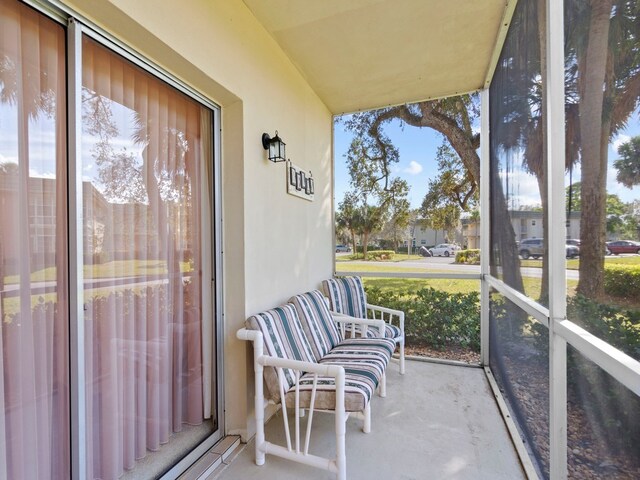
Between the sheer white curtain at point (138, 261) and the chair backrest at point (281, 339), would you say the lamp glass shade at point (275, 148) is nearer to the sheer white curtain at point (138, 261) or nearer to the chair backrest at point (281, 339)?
the sheer white curtain at point (138, 261)

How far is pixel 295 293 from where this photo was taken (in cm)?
292

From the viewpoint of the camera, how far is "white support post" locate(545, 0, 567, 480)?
140cm

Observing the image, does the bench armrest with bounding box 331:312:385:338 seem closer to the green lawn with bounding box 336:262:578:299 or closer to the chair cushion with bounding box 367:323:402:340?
the chair cushion with bounding box 367:323:402:340

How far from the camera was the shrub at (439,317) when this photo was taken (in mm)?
3656

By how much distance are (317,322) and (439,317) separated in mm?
1922

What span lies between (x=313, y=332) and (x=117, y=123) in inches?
73.5

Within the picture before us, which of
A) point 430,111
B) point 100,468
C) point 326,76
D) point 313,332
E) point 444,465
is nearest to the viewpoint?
point 100,468

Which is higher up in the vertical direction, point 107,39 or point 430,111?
point 430,111

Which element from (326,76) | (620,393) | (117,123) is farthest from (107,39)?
(620,393)

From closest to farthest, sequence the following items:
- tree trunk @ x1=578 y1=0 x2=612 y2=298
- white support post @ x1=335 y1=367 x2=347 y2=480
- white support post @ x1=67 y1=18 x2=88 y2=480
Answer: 1. tree trunk @ x1=578 y1=0 x2=612 y2=298
2. white support post @ x1=67 y1=18 x2=88 y2=480
3. white support post @ x1=335 y1=367 x2=347 y2=480

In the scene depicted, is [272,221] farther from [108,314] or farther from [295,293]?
[108,314]

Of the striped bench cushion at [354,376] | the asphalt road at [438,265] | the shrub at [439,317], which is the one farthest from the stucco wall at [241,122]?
the shrub at [439,317]

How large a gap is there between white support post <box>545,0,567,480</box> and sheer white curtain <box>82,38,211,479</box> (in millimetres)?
1945

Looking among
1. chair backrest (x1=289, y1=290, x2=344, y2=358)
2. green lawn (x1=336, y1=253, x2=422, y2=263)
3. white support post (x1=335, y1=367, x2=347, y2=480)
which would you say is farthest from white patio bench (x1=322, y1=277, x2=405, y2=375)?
white support post (x1=335, y1=367, x2=347, y2=480)
